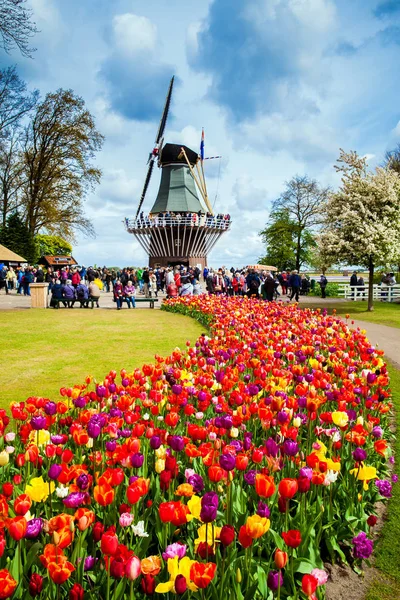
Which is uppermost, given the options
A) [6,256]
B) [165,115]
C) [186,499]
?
[165,115]

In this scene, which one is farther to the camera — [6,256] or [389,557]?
[6,256]

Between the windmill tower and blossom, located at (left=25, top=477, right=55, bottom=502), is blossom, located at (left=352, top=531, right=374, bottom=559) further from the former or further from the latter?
the windmill tower

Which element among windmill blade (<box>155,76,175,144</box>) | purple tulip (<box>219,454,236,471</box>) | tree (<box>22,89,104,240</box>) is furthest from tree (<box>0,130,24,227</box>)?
purple tulip (<box>219,454,236,471</box>)

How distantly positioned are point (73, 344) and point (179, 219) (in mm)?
36049

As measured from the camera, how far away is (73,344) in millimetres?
11164

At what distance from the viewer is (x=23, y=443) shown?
345 cm

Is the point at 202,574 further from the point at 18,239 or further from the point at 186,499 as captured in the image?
the point at 18,239

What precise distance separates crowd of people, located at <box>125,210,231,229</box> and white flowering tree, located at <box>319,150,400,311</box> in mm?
26620

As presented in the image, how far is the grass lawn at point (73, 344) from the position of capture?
765 cm

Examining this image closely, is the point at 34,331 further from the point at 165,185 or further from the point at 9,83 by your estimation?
the point at 165,185

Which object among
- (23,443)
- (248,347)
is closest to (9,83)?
(248,347)

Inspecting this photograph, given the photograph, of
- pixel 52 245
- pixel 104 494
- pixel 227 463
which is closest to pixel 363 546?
pixel 227 463

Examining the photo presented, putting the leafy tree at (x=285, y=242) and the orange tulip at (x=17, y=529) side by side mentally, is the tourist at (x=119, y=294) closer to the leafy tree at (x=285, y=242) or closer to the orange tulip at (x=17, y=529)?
the orange tulip at (x=17, y=529)

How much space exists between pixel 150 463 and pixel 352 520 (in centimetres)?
141
